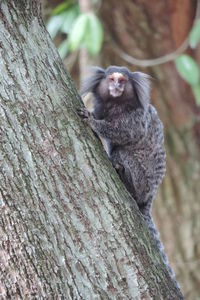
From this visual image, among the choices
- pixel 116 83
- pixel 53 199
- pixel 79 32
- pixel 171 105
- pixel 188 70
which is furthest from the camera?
pixel 171 105

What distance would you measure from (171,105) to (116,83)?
6.40 ft

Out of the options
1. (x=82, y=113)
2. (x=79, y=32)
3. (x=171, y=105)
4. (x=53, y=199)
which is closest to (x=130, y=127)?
(x=82, y=113)

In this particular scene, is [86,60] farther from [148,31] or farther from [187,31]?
[187,31]

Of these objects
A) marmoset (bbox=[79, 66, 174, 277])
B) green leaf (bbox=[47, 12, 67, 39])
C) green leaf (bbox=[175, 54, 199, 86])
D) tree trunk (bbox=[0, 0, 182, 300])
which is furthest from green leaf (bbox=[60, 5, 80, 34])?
tree trunk (bbox=[0, 0, 182, 300])

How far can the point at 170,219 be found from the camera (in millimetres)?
4762

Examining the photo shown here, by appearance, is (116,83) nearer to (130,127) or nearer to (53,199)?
(130,127)

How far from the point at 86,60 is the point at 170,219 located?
146 centimetres

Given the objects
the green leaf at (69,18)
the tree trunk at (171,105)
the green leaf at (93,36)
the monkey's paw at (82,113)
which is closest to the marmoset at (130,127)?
the green leaf at (93,36)

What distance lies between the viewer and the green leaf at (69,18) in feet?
13.5

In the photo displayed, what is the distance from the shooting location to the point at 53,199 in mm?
1957

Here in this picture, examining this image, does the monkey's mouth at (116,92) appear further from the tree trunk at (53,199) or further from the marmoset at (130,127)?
the tree trunk at (53,199)

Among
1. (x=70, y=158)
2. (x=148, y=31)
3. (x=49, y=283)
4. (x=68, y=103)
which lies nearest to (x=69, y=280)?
(x=49, y=283)

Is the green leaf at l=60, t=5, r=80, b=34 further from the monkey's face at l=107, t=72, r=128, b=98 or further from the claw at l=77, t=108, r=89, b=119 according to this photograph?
the claw at l=77, t=108, r=89, b=119

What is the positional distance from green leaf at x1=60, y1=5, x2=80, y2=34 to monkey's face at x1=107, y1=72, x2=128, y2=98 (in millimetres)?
1250
